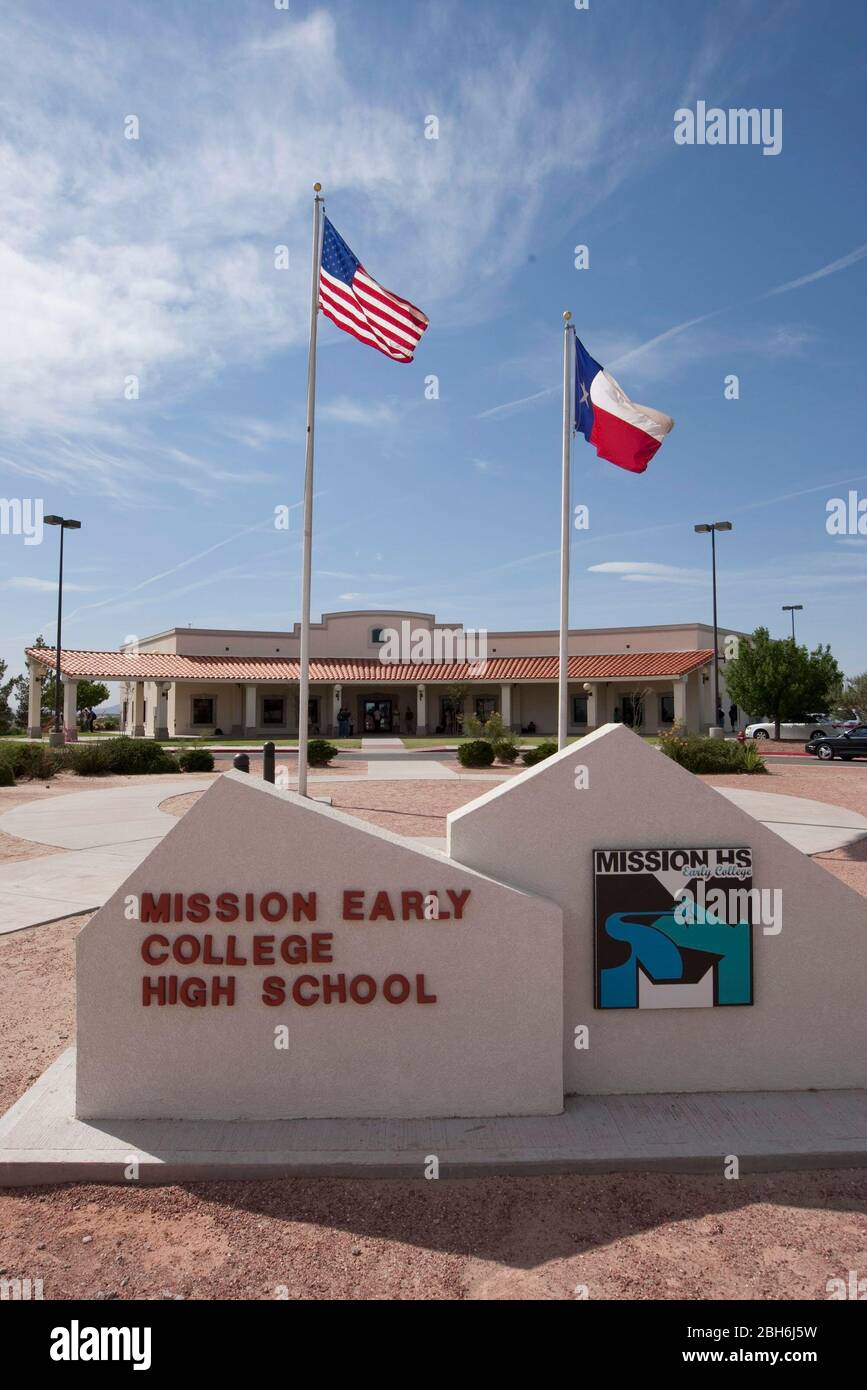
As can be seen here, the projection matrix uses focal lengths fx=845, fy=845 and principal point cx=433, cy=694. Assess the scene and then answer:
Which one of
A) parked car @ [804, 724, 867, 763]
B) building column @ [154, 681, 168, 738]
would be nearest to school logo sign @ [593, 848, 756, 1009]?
Result: parked car @ [804, 724, 867, 763]

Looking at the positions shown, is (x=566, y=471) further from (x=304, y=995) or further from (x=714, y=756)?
(x=714, y=756)

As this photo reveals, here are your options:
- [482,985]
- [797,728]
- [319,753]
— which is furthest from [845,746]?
[482,985]

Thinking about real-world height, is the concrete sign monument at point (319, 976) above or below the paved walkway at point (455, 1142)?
above

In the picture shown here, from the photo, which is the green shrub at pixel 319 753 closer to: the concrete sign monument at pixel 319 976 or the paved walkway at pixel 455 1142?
the paved walkway at pixel 455 1142

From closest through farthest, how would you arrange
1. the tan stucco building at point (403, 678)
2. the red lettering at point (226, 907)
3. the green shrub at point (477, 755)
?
the red lettering at point (226, 907) → the green shrub at point (477, 755) → the tan stucco building at point (403, 678)

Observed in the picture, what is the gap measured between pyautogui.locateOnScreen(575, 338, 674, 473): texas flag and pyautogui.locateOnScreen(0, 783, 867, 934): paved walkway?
186 inches

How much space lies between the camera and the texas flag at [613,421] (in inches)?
Answer: 420

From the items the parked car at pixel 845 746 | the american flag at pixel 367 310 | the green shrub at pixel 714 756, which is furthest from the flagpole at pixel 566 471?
the parked car at pixel 845 746

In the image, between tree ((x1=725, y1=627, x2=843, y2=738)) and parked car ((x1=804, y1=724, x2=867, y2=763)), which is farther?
tree ((x1=725, y1=627, x2=843, y2=738))

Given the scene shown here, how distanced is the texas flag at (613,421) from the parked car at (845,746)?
2414 cm

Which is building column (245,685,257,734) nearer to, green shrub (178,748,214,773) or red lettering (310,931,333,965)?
green shrub (178,748,214,773)

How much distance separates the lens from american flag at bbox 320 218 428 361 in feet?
38.1
